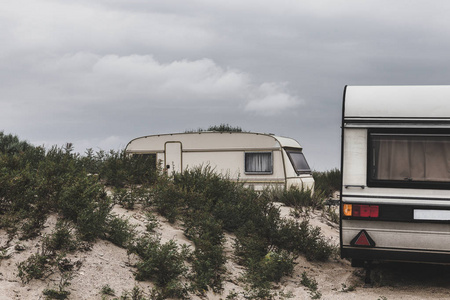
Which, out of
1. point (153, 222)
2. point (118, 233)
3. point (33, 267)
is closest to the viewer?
point (33, 267)

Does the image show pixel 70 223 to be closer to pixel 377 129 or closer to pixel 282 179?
pixel 377 129

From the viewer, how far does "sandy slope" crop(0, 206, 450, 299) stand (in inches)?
229

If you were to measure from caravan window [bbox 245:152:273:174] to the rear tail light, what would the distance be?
815cm

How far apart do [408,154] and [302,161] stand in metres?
9.18

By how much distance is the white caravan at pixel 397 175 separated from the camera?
659 cm

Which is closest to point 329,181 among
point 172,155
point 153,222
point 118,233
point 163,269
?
point 172,155

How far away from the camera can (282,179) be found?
14688 mm

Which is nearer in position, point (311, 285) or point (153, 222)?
point (311, 285)

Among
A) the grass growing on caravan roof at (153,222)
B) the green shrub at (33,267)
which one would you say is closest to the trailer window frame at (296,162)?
the grass growing on caravan roof at (153,222)

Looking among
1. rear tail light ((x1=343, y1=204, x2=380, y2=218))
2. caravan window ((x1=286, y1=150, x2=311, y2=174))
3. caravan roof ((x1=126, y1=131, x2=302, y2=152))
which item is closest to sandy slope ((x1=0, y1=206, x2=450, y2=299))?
rear tail light ((x1=343, y1=204, x2=380, y2=218))

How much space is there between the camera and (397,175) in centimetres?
676

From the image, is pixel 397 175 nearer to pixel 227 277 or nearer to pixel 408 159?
pixel 408 159

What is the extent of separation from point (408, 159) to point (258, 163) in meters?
8.44

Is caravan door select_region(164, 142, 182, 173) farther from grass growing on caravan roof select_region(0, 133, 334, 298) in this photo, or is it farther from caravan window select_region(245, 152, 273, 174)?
grass growing on caravan roof select_region(0, 133, 334, 298)
